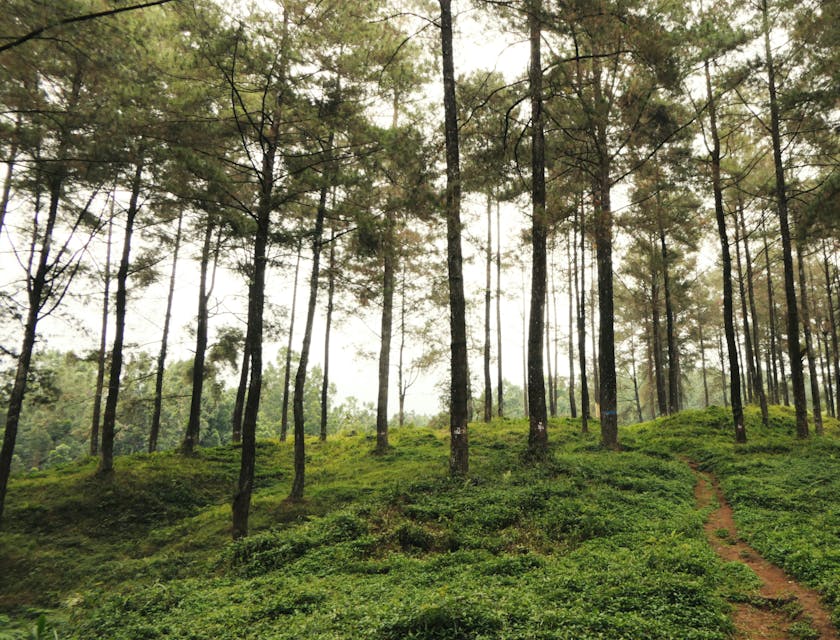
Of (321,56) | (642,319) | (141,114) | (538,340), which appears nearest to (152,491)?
(141,114)

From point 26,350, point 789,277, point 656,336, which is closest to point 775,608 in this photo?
point 789,277

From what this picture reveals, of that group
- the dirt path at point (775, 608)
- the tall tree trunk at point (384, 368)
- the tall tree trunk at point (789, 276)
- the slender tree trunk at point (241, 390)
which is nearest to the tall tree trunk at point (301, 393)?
the tall tree trunk at point (384, 368)

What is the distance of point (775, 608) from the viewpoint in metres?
4.49

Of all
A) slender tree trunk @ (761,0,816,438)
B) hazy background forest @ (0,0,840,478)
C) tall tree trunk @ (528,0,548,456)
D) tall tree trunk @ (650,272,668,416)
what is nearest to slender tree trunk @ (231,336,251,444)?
hazy background forest @ (0,0,840,478)

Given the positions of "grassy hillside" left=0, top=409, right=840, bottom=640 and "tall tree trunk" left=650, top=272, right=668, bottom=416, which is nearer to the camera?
"grassy hillside" left=0, top=409, right=840, bottom=640

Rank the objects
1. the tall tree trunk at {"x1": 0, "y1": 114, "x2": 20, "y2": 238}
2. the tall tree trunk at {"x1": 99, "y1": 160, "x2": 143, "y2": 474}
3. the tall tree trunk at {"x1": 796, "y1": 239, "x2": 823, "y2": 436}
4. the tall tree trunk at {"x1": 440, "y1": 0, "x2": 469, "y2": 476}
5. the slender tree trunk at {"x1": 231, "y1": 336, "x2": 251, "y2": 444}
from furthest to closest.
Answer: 1. the slender tree trunk at {"x1": 231, "y1": 336, "x2": 251, "y2": 444}
2. the tall tree trunk at {"x1": 796, "y1": 239, "x2": 823, "y2": 436}
3. the tall tree trunk at {"x1": 99, "y1": 160, "x2": 143, "y2": 474}
4. the tall tree trunk at {"x1": 440, "y1": 0, "x2": 469, "y2": 476}
5. the tall tree trunk at {"x1": 0, "y1": 114, "x2": 20, "y2": 238}

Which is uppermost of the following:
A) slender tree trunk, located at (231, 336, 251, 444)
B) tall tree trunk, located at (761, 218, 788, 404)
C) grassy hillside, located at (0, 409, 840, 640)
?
tall tree trunk, located at (761, 218, 788, 404)

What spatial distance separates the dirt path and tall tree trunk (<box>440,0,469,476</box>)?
506 cm

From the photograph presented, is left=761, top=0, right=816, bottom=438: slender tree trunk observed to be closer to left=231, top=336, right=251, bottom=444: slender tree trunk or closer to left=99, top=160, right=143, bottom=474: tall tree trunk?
left=231, top=336, right=251, bottom=444: slender tree trunk

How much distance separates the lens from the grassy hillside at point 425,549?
4.36 metres

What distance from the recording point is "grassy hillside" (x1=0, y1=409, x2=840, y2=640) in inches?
172

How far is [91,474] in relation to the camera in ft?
44.2

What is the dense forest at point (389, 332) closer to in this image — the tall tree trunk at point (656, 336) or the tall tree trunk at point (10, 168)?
the tall tree trunk at point (10, 168)

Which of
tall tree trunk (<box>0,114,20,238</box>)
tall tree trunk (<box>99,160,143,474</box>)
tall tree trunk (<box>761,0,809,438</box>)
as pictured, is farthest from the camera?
tall tree trunk (<box>761,0,809,438</box>)
